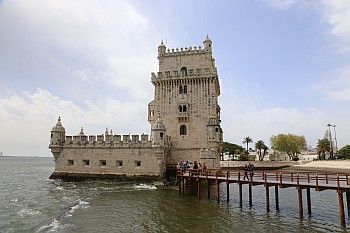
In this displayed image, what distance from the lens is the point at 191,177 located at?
90.5ft

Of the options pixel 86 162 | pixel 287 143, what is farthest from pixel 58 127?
pixel 287 143

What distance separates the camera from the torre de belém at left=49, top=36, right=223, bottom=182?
118 ft

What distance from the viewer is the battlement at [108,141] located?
1438 inches

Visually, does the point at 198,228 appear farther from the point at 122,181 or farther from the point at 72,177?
the point at 72,177

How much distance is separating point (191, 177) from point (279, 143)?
2363 inches

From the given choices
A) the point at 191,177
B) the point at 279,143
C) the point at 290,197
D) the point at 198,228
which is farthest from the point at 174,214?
the point at 279,143

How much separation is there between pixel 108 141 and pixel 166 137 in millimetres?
7967

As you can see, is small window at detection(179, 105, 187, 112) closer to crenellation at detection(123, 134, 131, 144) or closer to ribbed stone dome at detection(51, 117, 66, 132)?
crenellation at detection(123, 134, 131, 144)

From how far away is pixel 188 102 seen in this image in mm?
39000

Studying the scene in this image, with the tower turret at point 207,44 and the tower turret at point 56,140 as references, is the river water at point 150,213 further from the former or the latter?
the tower turret at point 207,44

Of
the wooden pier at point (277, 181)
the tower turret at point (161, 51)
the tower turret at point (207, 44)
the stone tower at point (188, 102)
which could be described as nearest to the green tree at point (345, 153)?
the stone tower at point (188, 102)

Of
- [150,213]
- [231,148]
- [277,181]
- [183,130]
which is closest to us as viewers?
[150,213]

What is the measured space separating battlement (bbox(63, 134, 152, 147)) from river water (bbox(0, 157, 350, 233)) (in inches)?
335

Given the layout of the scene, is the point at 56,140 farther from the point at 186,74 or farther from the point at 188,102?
the point at 186,74
